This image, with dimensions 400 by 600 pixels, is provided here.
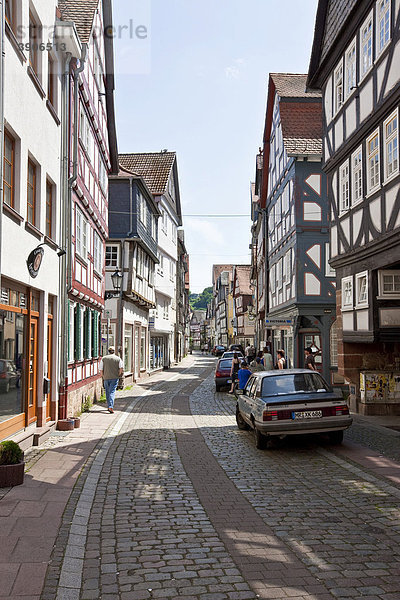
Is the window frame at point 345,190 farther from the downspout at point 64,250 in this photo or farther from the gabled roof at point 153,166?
the gabled roof at point 153,166

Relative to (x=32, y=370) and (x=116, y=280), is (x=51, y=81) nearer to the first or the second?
(x=32, y=370)

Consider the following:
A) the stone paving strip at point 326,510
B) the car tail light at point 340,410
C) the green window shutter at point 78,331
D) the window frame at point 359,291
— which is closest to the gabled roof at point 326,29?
the window frame at point 359,291

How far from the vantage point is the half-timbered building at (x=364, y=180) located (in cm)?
1227

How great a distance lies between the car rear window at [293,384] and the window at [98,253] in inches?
379

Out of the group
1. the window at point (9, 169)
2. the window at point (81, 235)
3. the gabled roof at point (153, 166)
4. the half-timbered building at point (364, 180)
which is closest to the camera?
the window at point (9, 169)

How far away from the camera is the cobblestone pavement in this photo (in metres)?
4.62

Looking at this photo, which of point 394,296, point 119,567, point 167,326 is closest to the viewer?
point 119,567

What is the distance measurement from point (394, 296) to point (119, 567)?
10109mm

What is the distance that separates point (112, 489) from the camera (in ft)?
26.1

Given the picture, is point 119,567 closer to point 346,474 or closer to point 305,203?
point 346,474

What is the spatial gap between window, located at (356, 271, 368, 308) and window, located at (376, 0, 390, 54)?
5.00 metres

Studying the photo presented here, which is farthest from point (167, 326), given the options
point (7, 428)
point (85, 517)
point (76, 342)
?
point (85, 517)

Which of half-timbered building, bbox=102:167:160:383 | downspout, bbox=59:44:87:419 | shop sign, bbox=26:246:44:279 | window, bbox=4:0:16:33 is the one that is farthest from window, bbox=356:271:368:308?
half-timbered building, bbox=102:167:160:383

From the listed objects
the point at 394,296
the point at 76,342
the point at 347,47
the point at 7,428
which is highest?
the point at 347,47
